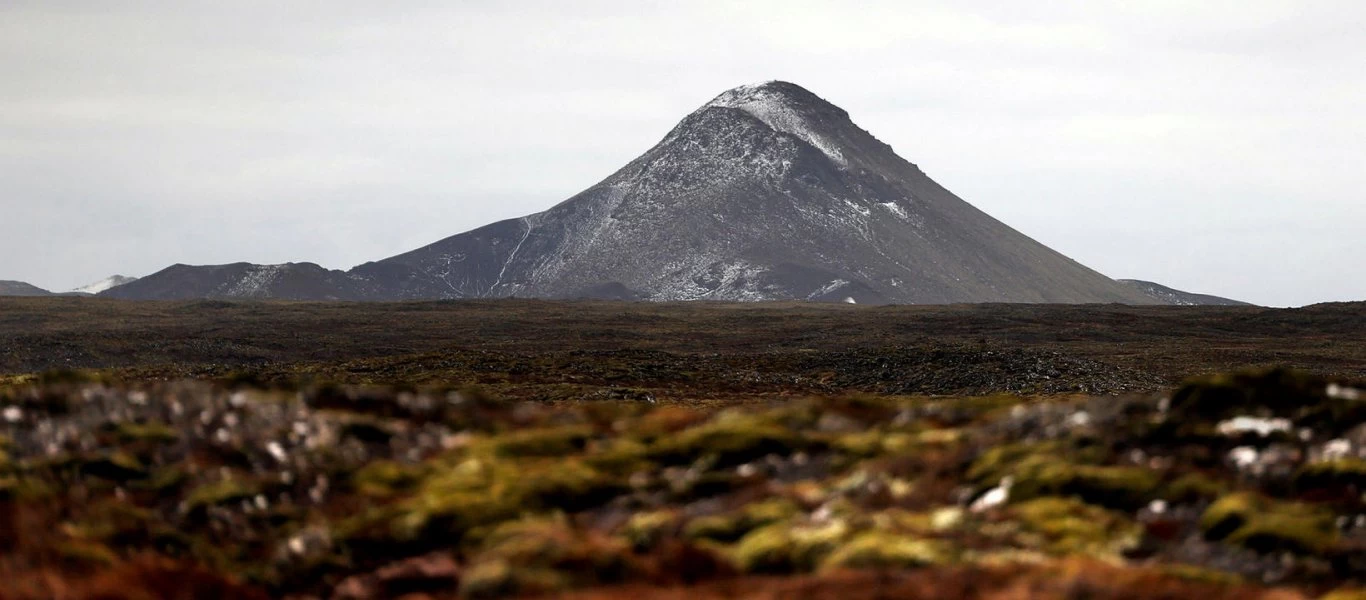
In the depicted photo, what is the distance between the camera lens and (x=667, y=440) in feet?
60.3

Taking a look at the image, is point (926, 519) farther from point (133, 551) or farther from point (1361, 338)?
point (1361, 338)

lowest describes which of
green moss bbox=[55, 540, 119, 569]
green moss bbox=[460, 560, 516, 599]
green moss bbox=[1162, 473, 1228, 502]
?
green moss bbox=[460, 560, 516, 599]

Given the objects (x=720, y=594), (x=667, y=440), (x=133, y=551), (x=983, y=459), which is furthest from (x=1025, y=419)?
(x=133, y=551)

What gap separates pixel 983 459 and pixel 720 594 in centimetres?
567

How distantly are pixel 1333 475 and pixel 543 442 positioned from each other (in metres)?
11.0

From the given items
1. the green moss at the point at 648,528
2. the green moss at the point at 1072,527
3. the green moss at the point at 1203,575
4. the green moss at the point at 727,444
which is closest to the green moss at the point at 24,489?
the green moss at the point at 648,528

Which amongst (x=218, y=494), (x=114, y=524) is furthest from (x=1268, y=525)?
(x=114, y=524)

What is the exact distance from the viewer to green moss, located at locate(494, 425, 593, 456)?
18.6 meters

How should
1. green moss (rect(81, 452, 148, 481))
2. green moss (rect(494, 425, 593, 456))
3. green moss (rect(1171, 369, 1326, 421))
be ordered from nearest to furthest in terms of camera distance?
green moss (rect(81, 452, 148, 481))
green moss (rect(1171, 369, 1326, 421))
green moss (rect(494, 425, 593, 456))

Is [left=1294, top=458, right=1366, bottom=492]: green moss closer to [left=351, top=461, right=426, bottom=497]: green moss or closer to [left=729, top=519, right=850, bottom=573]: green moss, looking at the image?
[left=729, top=519, right=850, bottom=573]: green moss

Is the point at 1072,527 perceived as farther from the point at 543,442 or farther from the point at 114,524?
the point at 114,524

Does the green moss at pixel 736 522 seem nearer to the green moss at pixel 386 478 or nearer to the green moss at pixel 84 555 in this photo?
the green moss at pixel 386 478

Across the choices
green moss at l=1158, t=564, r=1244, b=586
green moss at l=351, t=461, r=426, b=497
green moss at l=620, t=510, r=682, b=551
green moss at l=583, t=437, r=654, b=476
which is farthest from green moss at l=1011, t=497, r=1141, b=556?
green moss at l=351, t=461, r=426, b=497

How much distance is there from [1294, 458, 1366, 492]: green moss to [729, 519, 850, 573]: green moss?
5987 millimetres
